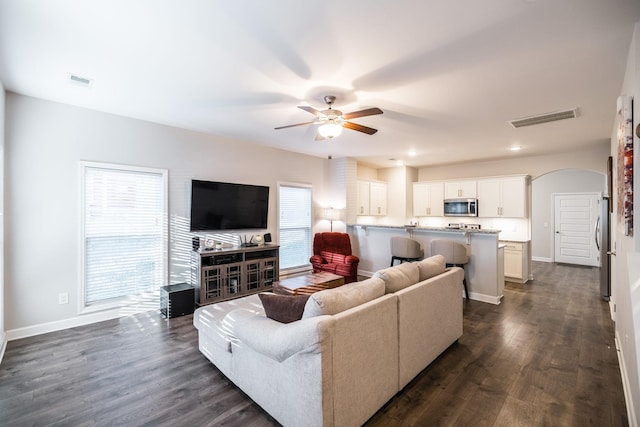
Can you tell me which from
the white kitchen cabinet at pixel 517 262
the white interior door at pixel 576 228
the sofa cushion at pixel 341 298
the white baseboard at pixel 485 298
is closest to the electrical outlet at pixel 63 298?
the sofa cushion at pixel 341 298

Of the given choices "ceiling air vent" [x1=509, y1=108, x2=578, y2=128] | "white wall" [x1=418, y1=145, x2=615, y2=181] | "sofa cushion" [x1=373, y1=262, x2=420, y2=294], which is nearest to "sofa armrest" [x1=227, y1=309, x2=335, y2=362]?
"sofa cushion" [x1=373, y1=262, x2=420, y2=294]

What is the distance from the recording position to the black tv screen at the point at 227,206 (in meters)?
4.54

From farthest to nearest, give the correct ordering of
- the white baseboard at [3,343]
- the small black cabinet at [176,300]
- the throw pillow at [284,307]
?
the small black cabinet at [176,300], the white baseboard at [3,343], the throw pillow at [284,307]

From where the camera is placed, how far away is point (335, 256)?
18.2 feet

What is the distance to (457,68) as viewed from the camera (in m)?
2.48

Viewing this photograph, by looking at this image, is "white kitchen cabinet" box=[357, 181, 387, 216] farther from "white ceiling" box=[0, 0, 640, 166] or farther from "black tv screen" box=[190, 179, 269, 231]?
"white ceiling" box=[0, 0, 640, 166]

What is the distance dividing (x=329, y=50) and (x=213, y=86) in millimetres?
1331

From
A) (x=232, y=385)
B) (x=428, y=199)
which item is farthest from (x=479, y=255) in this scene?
(x=232, y=385)

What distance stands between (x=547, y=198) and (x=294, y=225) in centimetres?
728

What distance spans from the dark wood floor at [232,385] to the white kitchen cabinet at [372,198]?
3.94m

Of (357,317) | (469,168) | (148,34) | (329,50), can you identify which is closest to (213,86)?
(148,34)

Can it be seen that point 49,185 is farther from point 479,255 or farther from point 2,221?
point 479,255

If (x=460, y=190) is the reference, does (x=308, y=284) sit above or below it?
below

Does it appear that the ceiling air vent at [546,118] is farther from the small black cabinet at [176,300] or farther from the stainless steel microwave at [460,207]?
the small black cabinet at [176,300]
